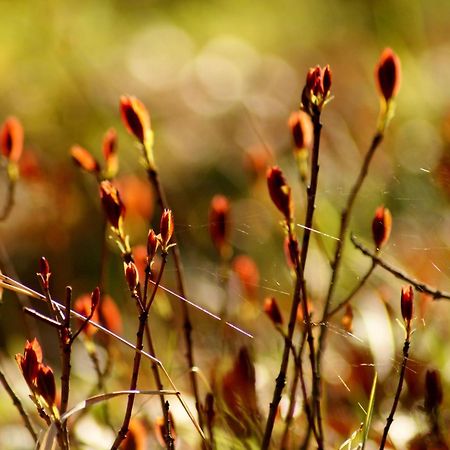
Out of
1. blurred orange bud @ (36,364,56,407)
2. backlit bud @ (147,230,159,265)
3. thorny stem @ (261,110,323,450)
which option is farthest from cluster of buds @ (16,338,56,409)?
thorny stem @ (261,110,323,450)

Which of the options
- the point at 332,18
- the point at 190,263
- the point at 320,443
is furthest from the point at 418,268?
the point at 332,18

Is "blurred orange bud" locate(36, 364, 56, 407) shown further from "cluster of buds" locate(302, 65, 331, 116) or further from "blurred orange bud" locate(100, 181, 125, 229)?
"cluster of buds" locate(302, 65, 331, 116)

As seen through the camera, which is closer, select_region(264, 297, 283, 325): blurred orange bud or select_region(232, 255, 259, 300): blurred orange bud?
select_region(264, 297, 283, 325): blurred orange bud

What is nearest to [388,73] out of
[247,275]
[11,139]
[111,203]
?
[111,203]

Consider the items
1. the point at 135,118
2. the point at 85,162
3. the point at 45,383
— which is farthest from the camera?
the point at 85,162

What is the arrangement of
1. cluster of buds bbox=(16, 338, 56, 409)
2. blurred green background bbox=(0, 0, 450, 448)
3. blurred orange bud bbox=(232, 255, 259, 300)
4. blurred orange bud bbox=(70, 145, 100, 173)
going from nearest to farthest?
cluster of buds bbox=(16, 338, 56, 409), blurred orange bud bbox=(70, 145, 100, 173), blurred orange bud bbox=(232, 255, 259, 300), blurred green background bbox=(0, 0, 450, 448)

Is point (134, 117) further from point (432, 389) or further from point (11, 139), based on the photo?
point (432, 389)

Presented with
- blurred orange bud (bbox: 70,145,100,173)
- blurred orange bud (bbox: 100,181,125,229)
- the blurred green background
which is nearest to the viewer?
blurred orange bud (bbox: 100,181,125,229)

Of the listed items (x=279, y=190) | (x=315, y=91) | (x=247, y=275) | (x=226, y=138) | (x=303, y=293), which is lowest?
(x=226, y=138)

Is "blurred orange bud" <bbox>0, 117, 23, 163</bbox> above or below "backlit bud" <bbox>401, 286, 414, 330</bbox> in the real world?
above
